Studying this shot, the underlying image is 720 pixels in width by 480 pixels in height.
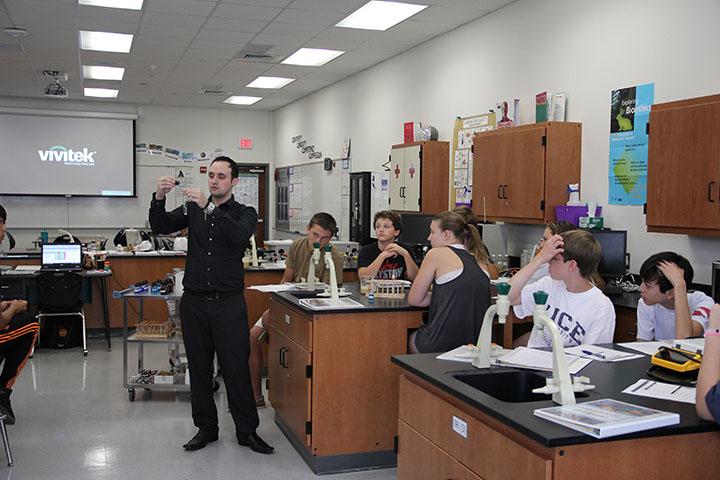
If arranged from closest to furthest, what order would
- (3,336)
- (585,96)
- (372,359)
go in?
A: 1. (372,359)
2. (3,336)
3. (585,96)

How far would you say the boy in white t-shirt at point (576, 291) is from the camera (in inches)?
126

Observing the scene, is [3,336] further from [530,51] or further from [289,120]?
[289,120]

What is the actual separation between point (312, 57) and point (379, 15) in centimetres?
211

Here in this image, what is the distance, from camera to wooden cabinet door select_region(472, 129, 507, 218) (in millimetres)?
5785

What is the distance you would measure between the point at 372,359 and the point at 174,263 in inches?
187

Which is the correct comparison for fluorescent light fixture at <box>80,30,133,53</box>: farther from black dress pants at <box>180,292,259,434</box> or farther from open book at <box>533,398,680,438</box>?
open book at <box>533,398,680,438</box>

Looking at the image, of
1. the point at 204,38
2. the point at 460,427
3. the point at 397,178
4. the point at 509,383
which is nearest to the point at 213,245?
the point at 509,383

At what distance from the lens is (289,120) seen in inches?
501

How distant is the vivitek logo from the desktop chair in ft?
19.3

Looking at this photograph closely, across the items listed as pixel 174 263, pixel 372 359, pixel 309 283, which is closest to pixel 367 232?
pixel 174 263

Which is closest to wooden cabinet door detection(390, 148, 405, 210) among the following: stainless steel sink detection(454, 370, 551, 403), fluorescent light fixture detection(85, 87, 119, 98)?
stainless steel sink detection(454, 370, 551, 403)

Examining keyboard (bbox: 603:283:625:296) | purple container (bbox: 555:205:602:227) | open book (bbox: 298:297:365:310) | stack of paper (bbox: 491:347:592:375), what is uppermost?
purple container (bbox: 555:205:602:227)

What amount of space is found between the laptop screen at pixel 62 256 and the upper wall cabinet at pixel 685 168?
573 cm

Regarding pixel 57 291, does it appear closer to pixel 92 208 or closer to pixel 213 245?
pixel 213 245
